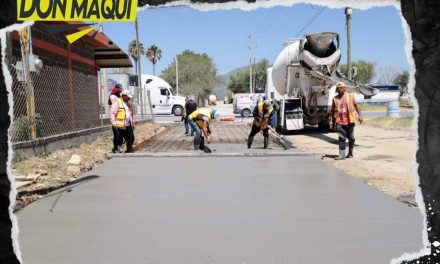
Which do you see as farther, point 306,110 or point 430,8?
point 306,110

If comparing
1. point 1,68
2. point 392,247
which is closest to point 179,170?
point 392,247

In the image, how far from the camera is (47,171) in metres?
7.73

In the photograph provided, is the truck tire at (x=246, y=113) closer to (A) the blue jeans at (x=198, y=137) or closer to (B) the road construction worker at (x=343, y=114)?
(A) the blue jeans at (x=198, y=137)

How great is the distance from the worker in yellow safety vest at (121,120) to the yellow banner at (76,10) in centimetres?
765

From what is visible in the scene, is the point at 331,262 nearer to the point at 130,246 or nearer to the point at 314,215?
the point at 314,215

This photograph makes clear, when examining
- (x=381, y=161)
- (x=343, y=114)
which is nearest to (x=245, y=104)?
(x=343, y=114)

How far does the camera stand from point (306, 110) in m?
17.2

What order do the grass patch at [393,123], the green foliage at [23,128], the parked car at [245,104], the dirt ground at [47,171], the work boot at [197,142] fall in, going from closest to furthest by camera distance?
the dirt ground at [47,171] < the green foliage at [23,128] < the work boot at [197,142] < the grass patch at [393,123] < the parked car at [245,104]

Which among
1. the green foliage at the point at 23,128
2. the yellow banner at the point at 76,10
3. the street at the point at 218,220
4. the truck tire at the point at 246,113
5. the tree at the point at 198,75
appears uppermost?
the tree at the point at 198,75

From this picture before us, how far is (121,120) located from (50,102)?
2670 millimetres

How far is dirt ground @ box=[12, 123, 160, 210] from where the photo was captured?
20.5 ft

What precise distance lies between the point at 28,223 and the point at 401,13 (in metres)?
4.24

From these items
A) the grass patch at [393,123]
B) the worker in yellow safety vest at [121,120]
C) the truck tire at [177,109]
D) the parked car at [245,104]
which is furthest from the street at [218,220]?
the truck tire at [177,109]

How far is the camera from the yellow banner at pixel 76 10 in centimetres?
287
